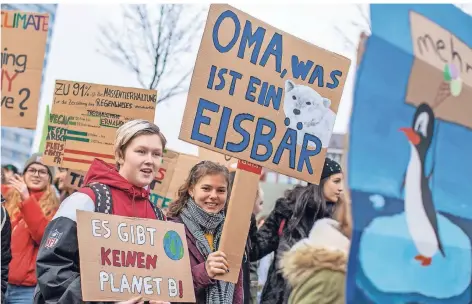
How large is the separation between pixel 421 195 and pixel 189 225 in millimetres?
1801

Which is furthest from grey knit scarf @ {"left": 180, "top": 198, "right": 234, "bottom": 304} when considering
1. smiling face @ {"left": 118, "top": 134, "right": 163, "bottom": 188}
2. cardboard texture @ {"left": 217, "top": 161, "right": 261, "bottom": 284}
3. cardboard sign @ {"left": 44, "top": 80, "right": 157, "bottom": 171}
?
cardboard sign @ {"left": 44, "top": 80, "right": 157, "bottom": 171}

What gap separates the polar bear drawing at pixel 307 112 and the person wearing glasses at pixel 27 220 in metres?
2.61

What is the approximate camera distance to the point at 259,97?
4227 millimetres

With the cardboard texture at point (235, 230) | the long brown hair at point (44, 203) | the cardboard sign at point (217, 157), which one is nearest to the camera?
the cardboard texture at point (235, 230)

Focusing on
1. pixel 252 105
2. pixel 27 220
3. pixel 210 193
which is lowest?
pixel 27 220

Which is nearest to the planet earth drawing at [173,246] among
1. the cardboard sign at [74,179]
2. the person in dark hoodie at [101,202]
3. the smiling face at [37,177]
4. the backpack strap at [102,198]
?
the person in dark hoodie at [101,202]

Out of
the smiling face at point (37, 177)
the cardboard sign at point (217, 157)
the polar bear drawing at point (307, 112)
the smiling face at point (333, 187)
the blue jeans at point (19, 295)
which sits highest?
the polar bear drawing at point (307, 112)

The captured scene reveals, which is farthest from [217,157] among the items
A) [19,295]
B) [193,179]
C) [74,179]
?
[193,179]

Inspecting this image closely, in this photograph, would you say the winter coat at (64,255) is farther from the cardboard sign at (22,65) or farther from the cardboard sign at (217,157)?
the cardboard sign at (217,157)

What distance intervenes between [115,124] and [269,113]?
2.38 meters

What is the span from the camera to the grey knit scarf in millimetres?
4324

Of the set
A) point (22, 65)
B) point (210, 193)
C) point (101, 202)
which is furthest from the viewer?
point (22, 65)

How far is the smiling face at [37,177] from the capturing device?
21.4 feet

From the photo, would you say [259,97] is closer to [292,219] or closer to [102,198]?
[102,198]
